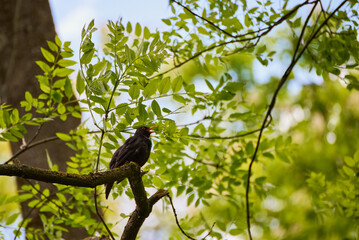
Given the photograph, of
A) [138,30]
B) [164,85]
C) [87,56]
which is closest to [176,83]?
[164,85]

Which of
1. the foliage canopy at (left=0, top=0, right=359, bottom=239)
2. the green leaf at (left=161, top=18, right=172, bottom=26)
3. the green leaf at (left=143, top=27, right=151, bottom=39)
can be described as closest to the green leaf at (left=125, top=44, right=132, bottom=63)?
the foliage canopy at (left=0, top=0, right=359, bottom=239)

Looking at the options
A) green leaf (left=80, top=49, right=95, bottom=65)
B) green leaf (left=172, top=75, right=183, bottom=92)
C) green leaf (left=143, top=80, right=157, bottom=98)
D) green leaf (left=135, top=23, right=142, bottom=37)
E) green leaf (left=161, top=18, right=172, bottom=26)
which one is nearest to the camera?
green leaf (left=80, top=49, right=95, bottom=65)

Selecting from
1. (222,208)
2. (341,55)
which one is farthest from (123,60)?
(222,208)

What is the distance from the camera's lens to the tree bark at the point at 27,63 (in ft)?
14.6

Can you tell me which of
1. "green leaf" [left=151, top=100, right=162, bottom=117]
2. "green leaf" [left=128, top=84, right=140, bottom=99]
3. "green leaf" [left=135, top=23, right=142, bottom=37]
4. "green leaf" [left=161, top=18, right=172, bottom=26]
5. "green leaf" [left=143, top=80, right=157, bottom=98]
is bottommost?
"green leaf" [left=151, top=100, right=162, bottom=117]

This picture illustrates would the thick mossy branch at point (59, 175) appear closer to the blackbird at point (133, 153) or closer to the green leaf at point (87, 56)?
the green leaf at point (87, 56)

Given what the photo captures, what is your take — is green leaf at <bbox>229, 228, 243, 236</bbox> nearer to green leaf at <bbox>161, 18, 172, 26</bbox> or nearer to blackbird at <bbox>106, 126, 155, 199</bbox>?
blackbird at <bbox>106, 126, 155, 199</bbox>

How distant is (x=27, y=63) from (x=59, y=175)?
3066 millimetres

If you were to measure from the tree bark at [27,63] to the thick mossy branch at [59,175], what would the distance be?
6.84ft

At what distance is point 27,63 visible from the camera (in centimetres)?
480

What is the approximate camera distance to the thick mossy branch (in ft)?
6.52

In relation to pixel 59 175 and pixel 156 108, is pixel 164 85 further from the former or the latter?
pixel 59 175

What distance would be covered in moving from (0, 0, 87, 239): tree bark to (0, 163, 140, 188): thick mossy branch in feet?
6.84

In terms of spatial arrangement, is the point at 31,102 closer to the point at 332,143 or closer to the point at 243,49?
the point at 243,49
